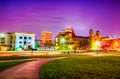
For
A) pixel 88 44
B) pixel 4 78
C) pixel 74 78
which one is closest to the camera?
pixel 4 78

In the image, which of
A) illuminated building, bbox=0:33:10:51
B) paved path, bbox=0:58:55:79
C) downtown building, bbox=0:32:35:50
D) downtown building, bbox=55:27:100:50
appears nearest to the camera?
paved path, bbox=0:58:55:79

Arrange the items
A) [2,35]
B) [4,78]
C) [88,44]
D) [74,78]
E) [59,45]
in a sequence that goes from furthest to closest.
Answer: [59,45] < [88,44] < [2,35] < [74,78] < [4,78]

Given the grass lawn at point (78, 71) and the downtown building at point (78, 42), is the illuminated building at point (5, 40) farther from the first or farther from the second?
the grass lawn at point (78, 71)

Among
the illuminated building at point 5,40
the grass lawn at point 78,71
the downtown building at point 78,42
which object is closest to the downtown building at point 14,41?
the illuminated building at point 5,40

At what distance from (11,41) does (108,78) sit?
12675 centimetres

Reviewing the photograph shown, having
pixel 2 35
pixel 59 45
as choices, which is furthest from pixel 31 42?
pixel 59 45

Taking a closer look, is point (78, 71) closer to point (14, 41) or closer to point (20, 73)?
point (20, 73)

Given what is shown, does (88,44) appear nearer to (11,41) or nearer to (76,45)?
(76,45)

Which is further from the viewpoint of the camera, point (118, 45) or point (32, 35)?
point (118, 45)

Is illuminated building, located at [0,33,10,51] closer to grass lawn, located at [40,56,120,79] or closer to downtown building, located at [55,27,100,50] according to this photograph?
downtown building, located at [55,27,100,50]

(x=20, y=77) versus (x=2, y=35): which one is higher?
(x=2, y=35)

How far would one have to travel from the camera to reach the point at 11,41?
455ft

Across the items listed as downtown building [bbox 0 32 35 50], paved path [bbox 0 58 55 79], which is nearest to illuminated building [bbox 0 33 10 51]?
downtown building [bbox 0 32 35 50]

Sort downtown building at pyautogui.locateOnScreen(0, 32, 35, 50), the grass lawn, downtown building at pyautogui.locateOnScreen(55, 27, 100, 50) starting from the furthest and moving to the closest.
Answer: downtown building at pyautogui.locateOnScreen(55, 27, 100, 50) → downtown building at pyautogui.locateOnScreen(0, 32, 35, 50) → the grass lawn
